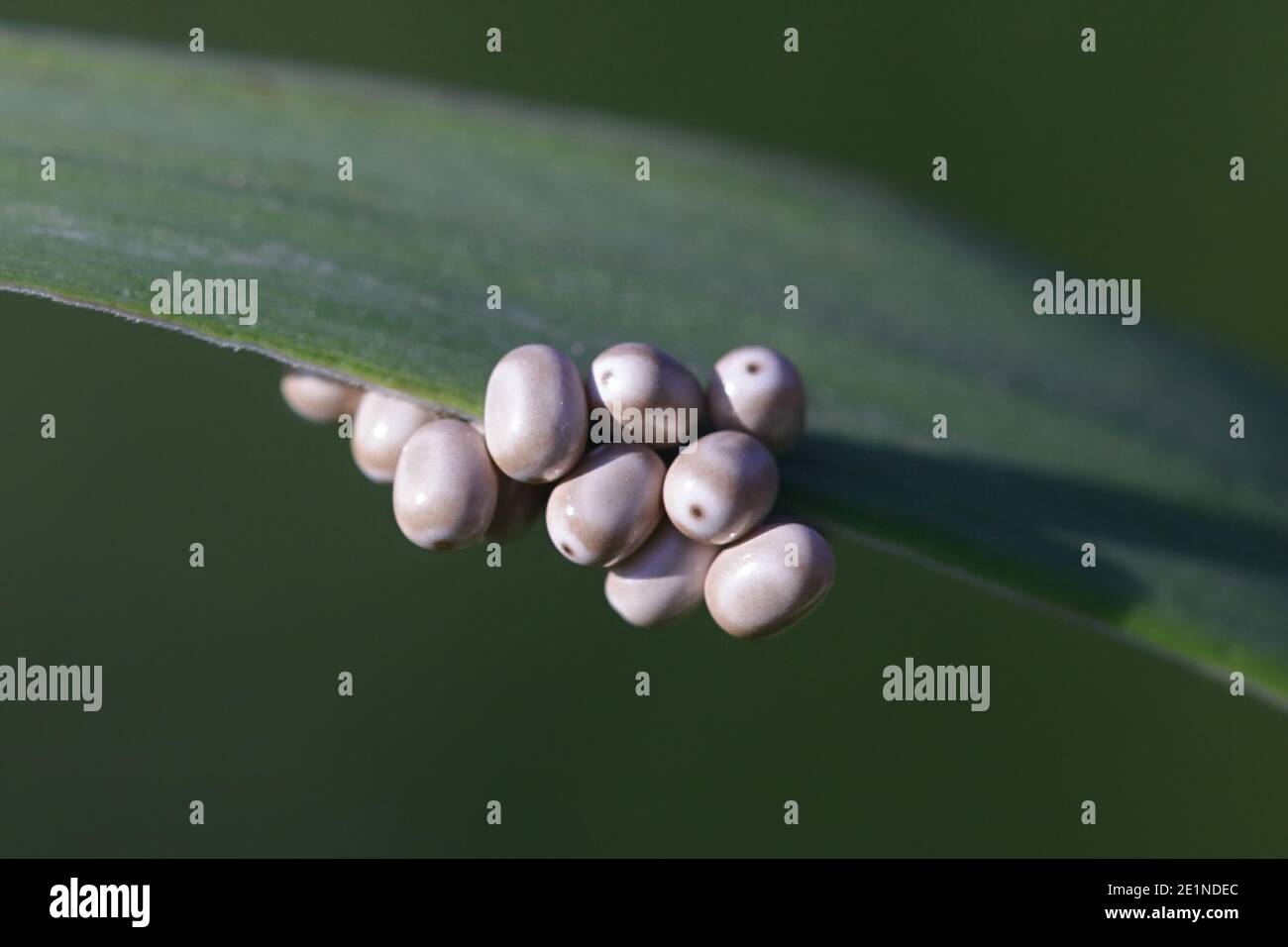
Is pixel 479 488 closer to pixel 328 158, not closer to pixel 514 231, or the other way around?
pixel 514 231

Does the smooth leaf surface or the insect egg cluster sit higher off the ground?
the smooth leaf surface

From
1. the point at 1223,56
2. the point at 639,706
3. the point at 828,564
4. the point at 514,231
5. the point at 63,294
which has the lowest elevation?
the point at 639,706

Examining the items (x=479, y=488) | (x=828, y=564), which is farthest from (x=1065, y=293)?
(x=479, y=488)

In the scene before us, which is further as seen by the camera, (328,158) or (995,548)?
(328,158)

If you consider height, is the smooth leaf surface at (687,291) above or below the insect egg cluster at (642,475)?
above
